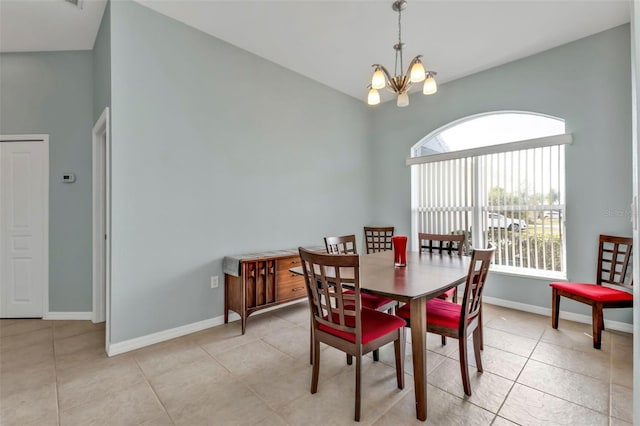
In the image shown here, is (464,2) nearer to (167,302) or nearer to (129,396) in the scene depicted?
(167,302)

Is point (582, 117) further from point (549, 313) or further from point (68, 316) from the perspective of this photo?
point (68, 316)

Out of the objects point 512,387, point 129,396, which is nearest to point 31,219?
point 129,396

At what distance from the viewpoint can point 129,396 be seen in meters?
1.89

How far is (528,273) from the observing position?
11.5 ft

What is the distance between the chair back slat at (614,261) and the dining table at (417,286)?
1702 millimetres

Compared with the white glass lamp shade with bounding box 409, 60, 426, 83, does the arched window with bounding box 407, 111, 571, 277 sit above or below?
below

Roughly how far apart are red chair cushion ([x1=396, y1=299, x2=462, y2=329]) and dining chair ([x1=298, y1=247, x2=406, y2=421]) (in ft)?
0.43

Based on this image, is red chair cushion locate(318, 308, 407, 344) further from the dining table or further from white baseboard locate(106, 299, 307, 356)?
white baseboard locate(106, 299, 307, 356)

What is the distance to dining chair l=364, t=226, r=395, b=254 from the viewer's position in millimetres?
4529

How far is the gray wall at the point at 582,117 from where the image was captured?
2.85 metres

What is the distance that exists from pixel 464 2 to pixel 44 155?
4723mm

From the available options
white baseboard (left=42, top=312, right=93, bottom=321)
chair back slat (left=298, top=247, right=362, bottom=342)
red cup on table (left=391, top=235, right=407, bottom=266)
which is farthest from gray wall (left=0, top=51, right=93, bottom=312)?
red cup on table (left=391, top=235, right=407, bottom=266)

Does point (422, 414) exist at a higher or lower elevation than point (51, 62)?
lower

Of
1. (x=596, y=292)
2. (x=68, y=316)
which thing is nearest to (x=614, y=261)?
(x=596, y=292)
